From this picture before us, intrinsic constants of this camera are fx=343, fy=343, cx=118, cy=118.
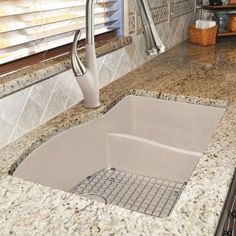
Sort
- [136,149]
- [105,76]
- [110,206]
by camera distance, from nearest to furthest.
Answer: [110,206]
[136,149]
[105,76]

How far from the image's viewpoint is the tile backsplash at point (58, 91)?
88 cm

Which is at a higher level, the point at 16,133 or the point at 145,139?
the point at 16,133

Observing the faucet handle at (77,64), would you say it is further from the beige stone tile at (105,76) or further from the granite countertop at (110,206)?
the beige stone tile at (105,76)

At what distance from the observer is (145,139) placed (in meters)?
1.21

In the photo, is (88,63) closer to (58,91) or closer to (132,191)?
(58,91)

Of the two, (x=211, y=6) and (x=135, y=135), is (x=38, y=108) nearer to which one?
(x=135, y=135)

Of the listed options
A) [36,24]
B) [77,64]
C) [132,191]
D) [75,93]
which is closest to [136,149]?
[132,191]

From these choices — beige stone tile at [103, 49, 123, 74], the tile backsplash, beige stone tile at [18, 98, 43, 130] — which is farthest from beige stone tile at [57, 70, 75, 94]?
beige stone tile at [103, 49, 123, 74]

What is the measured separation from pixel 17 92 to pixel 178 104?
0.54 m

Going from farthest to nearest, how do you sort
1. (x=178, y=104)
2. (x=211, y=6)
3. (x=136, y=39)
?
(x=211, y=6) → (x=136, y=39) → (x=178, y=104)

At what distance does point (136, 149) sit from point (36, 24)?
1.72 ft

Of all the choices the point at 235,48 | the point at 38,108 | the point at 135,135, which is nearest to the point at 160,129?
the point at 135,135

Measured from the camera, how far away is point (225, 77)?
4.44ft

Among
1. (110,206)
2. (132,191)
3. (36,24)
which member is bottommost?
(132,191)
